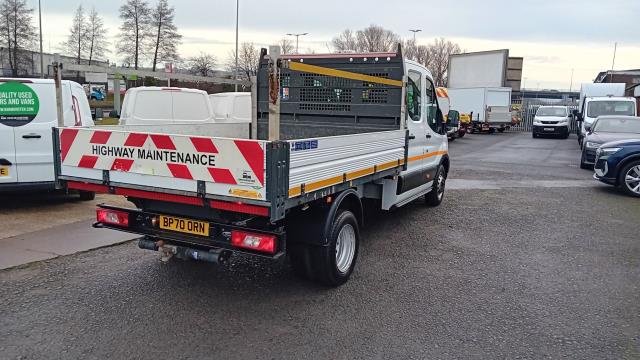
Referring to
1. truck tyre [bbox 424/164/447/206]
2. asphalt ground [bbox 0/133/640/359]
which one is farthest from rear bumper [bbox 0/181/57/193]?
truck tyre [bbox 424/164/447/206]

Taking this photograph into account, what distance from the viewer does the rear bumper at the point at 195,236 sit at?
4160 millimetres

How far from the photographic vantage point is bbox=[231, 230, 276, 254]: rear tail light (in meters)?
4.06

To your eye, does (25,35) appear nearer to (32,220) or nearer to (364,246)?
(32,220)

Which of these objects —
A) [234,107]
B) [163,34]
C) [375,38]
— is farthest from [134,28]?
[234,107]

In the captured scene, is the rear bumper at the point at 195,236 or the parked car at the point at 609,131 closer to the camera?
the rear bumper at the point at 195,236

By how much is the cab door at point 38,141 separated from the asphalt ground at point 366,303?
2.21 meters

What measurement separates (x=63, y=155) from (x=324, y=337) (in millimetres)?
2869

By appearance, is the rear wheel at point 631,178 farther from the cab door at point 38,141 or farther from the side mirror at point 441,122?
the cab door at point 38,141

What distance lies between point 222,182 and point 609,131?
12949 millimetres

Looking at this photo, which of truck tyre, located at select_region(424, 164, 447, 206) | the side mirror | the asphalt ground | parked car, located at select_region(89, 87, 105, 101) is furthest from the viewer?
parked car, located at select_region(89, 87, 105, 101)

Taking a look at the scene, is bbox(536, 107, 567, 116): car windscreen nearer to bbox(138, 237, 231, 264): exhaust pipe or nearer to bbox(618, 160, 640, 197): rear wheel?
bbox(618, 160, 640, 197): rear wheel

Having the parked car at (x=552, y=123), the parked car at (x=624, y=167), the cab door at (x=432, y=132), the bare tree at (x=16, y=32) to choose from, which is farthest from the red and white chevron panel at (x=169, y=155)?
the bare tree at (x=16, y=32)

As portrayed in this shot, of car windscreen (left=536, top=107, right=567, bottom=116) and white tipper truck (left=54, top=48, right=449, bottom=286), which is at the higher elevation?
car windscreen (left=536, top=107, right=567, bottom=116)

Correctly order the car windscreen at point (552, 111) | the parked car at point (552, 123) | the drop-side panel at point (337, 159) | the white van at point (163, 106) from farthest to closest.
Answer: the car windscreen at point (552, 111) → the parked car at point (552, 123) → the white van at point (163, 106) → the drop-side panel at point (337, 159)
